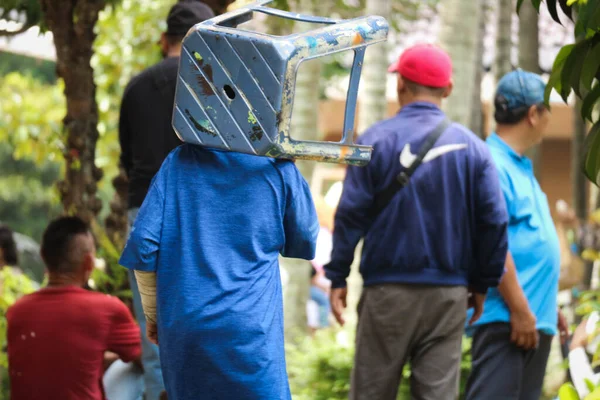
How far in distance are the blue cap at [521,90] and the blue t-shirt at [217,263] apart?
7.56ft

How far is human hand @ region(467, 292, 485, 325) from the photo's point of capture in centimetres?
546

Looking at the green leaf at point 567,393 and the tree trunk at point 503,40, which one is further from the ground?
the tree trunk at point 503,40

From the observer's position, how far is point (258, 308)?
3.74 m

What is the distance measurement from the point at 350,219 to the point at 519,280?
92cm

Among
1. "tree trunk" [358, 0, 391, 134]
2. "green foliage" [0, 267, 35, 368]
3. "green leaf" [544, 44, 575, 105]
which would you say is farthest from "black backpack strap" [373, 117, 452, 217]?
Answer: "tree trunk" [358, 0, 391, 134]

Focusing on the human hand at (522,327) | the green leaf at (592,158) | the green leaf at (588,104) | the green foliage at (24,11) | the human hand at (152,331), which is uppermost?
the green foliage at (24,11)

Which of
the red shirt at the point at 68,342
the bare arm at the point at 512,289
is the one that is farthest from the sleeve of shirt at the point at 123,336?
the bare arm at the point at 512,289

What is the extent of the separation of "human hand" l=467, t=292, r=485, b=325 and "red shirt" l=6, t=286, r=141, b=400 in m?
1.62

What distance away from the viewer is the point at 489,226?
525 centimetres

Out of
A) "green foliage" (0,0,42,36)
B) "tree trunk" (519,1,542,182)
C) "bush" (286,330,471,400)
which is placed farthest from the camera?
"tree trunk" (519,1,542,182)

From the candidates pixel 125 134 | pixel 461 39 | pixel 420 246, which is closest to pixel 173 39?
pixel 125 134

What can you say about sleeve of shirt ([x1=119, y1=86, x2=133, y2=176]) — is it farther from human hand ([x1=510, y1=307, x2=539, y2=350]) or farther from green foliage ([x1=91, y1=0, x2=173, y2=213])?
green foliage ([x1=91, y1=0, x2=173, y2=213])

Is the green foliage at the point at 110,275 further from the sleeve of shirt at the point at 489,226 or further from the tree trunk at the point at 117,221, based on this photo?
the sleeve of shirt at the point at 489,226

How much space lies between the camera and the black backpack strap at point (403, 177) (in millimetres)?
5281
